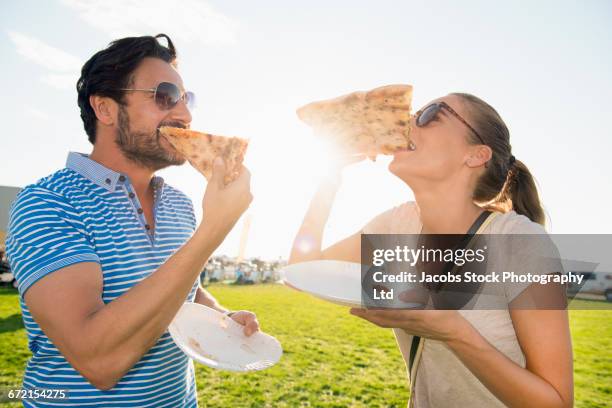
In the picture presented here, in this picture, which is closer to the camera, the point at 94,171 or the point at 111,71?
the point at 94,171

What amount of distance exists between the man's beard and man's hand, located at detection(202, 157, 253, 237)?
1.01 metres

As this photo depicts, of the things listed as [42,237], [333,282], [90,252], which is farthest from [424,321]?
[42,237]

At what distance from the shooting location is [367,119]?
388 centimetres

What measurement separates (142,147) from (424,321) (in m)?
2.80

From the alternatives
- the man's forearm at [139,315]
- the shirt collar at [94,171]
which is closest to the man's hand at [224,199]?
the man's forearm at [139,315]

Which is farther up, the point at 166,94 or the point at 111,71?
the point at 111,71

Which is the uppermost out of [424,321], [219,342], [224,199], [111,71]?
[111,71]

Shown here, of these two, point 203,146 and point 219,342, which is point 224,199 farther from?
point 219,342

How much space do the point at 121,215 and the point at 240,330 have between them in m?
1.33

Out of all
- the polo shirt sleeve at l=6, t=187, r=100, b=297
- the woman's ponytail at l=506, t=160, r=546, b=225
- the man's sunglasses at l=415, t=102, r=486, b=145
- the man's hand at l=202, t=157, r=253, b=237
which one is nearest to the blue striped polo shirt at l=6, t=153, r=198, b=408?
the polo shirt sleeve at l=6, t=187, r=100, b=297

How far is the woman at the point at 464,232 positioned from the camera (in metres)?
2.36

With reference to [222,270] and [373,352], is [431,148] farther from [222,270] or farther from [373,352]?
[222,270]

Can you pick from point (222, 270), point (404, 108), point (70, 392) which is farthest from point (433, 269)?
point (222, 270)

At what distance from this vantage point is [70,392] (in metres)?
2.53
